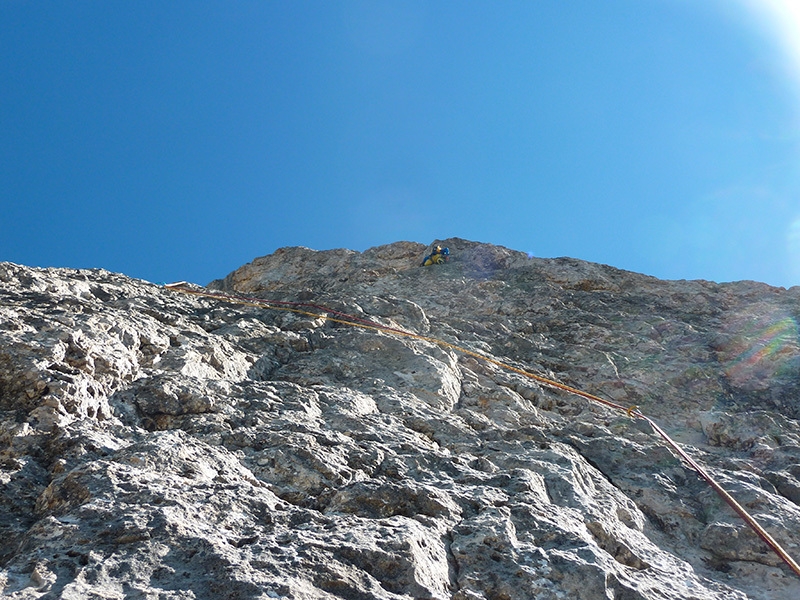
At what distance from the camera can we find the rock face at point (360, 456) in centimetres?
288

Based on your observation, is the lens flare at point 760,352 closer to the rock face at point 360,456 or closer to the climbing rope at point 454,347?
the rock face at point 360,456

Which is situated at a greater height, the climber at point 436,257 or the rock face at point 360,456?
the climber at point 436,257

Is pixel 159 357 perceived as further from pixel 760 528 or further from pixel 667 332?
pixel 667 332

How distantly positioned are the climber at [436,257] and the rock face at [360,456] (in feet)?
10.4

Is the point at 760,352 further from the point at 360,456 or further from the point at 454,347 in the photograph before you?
the point at 360,456

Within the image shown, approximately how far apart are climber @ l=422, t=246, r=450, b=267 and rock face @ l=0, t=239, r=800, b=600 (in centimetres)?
317

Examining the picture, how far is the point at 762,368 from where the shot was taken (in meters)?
7.36

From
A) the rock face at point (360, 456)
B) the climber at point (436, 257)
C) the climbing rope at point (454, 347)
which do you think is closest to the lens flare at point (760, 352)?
the rock face at point (360, 456)

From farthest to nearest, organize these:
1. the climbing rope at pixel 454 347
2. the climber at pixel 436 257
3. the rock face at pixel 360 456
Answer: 1. the climber at pixel 436 257
2. the climbing rope at pixel 454 347
3. the rock face at pixel 360 456

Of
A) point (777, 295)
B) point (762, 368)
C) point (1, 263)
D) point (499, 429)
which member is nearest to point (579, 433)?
point (499, 429)

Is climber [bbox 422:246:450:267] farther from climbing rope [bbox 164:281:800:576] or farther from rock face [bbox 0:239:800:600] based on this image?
climbing rope [bbox 164:281:800:576]

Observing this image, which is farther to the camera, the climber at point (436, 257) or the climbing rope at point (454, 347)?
the climber at point (436, 257)

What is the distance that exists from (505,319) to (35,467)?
6.41 meters

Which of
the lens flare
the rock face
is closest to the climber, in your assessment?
the rock face
